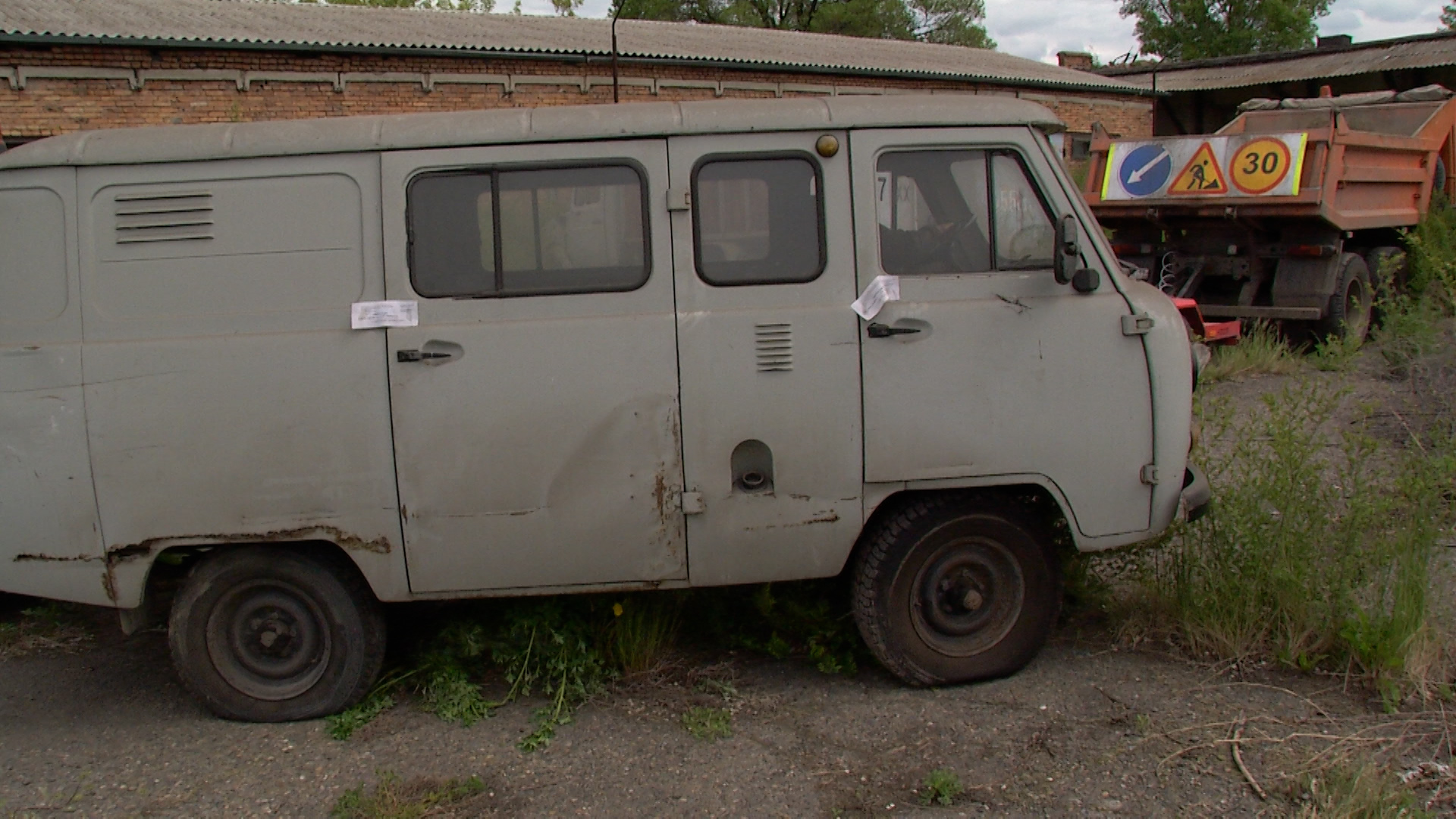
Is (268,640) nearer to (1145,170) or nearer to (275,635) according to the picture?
(275,635)

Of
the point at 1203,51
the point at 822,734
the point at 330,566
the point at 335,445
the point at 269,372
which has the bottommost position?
the point at 822,734

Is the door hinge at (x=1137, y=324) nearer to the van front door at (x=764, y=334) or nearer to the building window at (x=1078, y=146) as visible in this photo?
the van front door at (x=764, y=334)

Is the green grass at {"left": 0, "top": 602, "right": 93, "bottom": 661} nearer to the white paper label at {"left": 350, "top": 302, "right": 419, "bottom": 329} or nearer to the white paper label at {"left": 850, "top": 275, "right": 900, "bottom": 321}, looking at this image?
the white paper label at {"left": 350, "top": 302, "right": 419, "bottom": 329}

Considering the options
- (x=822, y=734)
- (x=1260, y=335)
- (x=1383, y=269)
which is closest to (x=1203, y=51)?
(x=1260, y=335)

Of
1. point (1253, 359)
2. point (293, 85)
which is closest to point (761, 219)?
point (1253, 359)

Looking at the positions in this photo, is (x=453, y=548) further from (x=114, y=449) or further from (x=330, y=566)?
(x=114, y=449)

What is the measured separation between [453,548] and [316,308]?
3.29 feet

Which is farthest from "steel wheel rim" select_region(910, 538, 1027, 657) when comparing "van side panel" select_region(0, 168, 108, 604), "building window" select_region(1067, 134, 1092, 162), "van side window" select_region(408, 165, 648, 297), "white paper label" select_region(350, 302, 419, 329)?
"building window" select_region(1067, 134, 1092, 162)

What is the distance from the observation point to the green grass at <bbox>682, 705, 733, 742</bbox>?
417 cm

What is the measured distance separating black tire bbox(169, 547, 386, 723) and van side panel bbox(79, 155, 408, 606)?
0.22 m

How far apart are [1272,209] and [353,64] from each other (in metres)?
14.5

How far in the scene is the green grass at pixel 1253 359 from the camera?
9805mm

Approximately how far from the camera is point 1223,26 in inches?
2042

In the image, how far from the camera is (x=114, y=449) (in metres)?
4.00
